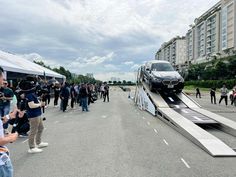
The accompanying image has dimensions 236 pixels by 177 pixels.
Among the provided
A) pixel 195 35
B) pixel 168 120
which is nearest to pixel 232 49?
pixel 195 35

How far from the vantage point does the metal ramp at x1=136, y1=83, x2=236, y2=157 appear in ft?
25.3

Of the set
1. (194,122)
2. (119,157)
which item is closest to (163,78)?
(194,122)

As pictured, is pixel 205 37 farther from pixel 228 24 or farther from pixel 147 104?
pixel 147 104

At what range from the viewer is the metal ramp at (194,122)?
7.70 m

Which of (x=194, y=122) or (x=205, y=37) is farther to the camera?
(x=205, y=37)

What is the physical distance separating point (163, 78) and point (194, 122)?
6.43m

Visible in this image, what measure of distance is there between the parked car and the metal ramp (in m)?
0.54

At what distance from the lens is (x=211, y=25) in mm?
126625

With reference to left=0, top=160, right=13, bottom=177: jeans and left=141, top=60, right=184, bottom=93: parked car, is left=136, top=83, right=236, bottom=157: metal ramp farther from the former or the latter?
left=0, top=160, right=13, bottom=177: jeans

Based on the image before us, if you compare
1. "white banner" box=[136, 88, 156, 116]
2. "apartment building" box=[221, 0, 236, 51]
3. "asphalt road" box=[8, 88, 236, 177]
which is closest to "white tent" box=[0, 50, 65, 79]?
"white banner" box=[136, 88, 156, 116]

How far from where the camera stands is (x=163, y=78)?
59.1 ft

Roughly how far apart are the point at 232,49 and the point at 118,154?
105603 millimetres

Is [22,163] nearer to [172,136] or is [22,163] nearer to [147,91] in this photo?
[172,136]

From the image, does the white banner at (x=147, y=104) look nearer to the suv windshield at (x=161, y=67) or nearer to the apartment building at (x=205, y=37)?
the suv windshield at (x=161, y=67)
